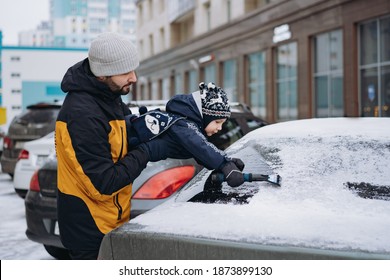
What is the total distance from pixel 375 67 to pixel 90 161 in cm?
1603

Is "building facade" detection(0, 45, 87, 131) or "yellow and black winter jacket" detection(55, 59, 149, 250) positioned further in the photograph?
"building facade" detection(0, 45, 87, 131)

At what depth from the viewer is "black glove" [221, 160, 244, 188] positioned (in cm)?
269

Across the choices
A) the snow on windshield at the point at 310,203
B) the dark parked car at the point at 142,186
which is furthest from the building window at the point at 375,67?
the snow on windshield at the point at 310,203

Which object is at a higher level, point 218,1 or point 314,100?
point 218,1

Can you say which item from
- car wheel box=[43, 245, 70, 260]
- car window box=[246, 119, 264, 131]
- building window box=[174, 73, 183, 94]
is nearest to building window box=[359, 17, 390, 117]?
car window box=[246, 119, 264, 131]

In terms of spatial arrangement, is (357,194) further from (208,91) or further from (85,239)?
(85,239)

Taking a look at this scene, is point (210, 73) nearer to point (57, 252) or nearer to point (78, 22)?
point (57, 252)

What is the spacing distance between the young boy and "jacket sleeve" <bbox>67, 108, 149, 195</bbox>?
25 centimetres

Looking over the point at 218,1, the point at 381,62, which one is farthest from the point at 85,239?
the point at 218,1

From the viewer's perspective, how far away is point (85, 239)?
2.66 metres

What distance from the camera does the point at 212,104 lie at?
290 cm

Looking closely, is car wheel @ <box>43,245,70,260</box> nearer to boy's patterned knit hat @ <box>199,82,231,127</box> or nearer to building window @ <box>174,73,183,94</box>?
boy's patterned knit hat @ <box>199,82,231,127</box>

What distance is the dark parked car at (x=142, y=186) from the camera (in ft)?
13.7
